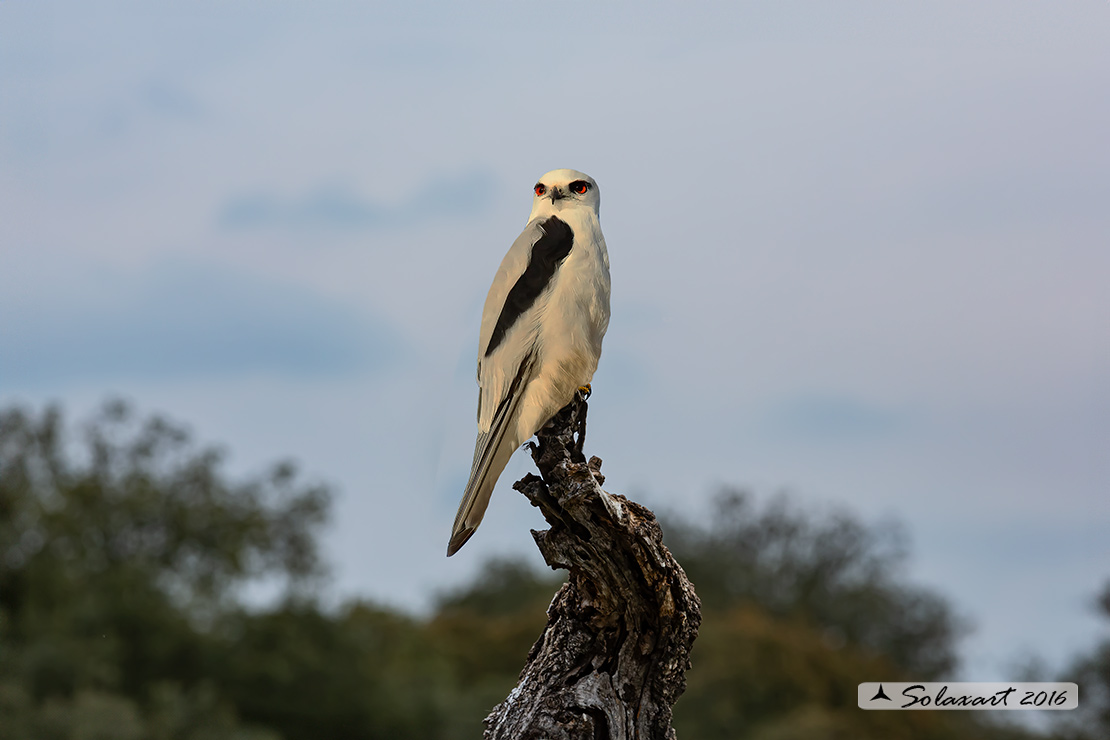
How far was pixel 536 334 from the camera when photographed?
13.1 ft

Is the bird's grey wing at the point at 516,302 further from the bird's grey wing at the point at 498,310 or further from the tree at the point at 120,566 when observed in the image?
the tree at the point at 120,566

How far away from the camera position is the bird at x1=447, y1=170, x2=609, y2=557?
3.93 metres

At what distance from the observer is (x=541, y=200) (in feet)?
13.8

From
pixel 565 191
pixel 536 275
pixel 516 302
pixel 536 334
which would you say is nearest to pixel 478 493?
pixel 536 334

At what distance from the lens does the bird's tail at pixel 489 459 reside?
388cm

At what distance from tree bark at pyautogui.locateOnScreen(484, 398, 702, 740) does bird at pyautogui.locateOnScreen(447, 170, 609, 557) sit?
152mm

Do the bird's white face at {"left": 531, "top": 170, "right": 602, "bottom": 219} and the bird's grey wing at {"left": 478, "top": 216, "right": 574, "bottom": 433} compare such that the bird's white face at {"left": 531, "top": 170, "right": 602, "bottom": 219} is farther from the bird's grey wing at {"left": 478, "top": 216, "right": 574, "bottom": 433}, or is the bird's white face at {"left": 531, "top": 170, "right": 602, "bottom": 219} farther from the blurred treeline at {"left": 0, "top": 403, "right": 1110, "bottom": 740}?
the blurred treeline at {"left": 0, "top": 403, "right": 1110, "bottom": 740}

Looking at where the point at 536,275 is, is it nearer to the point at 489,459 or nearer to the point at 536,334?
the point at 536,334

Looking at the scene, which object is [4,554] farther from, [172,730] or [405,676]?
[405,676]

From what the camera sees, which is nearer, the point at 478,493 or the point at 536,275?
the point at 478,493

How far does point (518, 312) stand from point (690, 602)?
1.49 meters

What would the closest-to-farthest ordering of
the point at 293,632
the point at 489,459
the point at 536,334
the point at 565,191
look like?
the point at 489,459
the point at 536,334
the point at 565,191
the point at 293,632

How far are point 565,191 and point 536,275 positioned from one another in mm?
440

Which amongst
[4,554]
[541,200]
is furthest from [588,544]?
[4,554]
